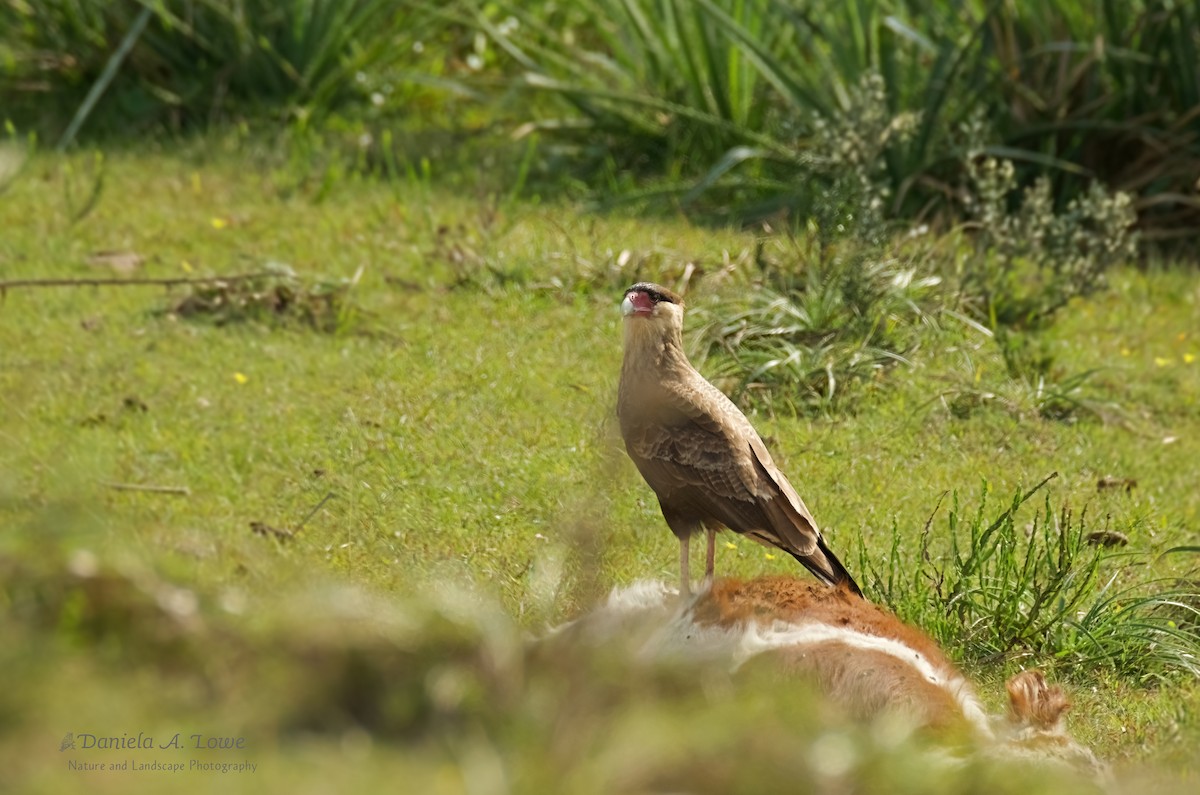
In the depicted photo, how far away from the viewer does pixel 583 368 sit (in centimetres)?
632

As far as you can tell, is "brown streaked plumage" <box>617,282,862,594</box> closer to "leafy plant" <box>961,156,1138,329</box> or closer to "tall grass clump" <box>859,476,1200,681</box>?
"tall grass clump" <box>859,476,1200,681</box>

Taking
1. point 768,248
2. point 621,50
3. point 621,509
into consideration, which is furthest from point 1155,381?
point 621,50

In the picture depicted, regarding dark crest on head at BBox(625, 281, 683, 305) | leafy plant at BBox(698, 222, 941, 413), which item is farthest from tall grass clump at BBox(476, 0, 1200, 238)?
dark crest on head at BBox(625, 281, 683, 305)

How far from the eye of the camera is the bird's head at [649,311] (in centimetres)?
407

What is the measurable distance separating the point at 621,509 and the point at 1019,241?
10.4ft

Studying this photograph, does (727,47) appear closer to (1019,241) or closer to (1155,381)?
(1019,241)

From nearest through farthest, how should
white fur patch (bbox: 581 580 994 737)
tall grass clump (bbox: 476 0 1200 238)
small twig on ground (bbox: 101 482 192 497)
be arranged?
white fur patch (bbox: 581 580 994 737) < small twig on ground (bbox: 101 482 192 497) < tall grass clump (bbox: 476 0 1200 238)

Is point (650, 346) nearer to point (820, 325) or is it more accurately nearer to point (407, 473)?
point (407, 473)

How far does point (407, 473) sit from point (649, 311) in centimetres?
151

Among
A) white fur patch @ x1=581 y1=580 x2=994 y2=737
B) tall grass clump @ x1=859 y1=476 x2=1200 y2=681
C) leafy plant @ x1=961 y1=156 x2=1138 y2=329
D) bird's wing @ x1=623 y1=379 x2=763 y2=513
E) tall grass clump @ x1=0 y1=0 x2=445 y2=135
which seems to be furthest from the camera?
tall grass clump @ x1=0 y1=0 x2=445 y2=135

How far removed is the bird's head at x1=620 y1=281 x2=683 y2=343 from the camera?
4074 mm

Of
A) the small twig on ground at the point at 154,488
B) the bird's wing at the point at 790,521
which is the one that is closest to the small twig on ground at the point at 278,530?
the small twig on ground at the point at 154,488

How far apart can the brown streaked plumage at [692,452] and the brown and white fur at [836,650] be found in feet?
2.07

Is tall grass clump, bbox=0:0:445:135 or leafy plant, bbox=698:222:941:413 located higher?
leafy plant, bbox=698:222:941:413
